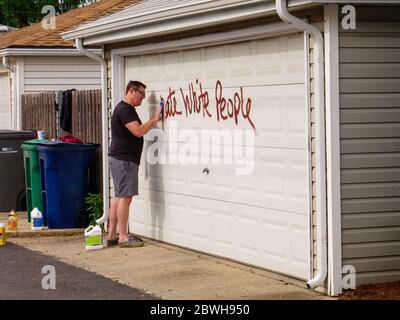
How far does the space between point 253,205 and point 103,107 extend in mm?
3937

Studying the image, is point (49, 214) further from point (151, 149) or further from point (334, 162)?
point (334, 162)

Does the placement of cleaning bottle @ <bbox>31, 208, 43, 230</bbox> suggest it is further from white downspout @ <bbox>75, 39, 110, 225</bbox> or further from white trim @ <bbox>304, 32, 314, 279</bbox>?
white trim @ <bbox>304, 32, 314, 279</bbox>

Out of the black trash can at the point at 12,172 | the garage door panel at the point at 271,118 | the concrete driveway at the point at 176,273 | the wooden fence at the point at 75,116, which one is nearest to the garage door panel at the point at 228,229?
the concrete driveway at the point at 176,273

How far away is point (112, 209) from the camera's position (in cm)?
1196

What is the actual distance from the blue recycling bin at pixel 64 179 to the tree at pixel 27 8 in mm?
23583

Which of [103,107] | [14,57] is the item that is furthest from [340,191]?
[14,57]

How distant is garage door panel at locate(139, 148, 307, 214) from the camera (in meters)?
9.22

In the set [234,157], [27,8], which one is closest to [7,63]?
[234,157]

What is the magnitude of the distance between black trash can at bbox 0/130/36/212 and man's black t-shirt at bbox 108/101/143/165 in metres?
4.09

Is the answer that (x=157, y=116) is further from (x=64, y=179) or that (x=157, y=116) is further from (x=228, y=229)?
(x=64, y=179)

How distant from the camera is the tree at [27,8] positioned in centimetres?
3662

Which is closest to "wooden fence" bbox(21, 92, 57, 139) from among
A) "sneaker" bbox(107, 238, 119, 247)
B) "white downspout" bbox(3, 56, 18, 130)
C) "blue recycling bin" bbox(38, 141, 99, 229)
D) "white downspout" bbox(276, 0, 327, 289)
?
"white downspout" bbox(3, 56, 18, 130)

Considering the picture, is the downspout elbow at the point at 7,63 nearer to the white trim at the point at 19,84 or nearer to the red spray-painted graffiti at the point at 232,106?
the white trim at the point at 19,84
